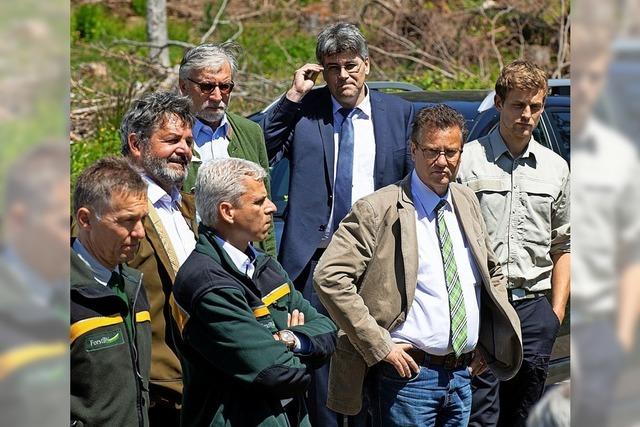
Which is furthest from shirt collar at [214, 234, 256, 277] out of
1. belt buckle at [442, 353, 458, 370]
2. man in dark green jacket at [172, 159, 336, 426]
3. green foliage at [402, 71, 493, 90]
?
green foliage at [402, 71, 493, 90]

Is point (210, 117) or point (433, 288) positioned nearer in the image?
point (433, 288)

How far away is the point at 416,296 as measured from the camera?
4.32 metres

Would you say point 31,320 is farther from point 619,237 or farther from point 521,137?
point 521,137

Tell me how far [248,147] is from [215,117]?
198mm

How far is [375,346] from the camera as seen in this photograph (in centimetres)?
421

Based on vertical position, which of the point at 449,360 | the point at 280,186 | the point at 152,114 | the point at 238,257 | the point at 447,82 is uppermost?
the point at 447,82

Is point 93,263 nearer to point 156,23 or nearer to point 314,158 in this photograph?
point 314,158

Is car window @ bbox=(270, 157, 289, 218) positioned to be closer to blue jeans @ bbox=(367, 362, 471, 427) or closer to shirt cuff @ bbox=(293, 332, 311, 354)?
blue jeans @ bbox=(367, 362, 471, 427)

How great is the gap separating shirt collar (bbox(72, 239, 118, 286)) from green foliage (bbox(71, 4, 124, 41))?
13.5m

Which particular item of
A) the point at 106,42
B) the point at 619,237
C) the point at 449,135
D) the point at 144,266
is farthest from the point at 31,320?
the point at 106,42

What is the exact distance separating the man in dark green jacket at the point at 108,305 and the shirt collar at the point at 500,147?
2081mm

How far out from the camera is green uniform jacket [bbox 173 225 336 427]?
3.51m

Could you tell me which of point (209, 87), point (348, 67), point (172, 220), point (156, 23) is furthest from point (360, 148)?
point (156, 23)

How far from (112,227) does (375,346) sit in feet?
3.95
